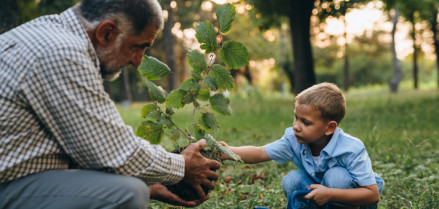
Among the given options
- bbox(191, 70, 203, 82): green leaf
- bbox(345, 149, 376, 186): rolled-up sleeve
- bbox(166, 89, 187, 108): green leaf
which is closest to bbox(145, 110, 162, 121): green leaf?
bbox(166, 89, 187, 108): green leaf

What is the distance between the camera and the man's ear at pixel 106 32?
6.14 ft

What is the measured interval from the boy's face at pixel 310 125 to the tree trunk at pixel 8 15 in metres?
4.24

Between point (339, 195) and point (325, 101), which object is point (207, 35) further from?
point (339, 195)

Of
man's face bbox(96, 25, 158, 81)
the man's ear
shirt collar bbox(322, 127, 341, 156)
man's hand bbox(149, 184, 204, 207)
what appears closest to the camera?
the man's ear

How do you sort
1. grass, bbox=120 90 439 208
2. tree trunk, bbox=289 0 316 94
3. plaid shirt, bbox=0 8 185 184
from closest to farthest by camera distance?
plaid shirt, bbox=0 8 185 184
grass, bbox=120 90 439 208
tree trunk, bbox=289 0 316 94

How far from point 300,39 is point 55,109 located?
10549mm

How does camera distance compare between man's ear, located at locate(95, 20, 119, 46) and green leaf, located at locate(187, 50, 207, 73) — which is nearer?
man's ear, located at locate(95, 20, 119, 46)

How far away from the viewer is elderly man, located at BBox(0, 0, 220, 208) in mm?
1645

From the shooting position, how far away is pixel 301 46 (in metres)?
11.5

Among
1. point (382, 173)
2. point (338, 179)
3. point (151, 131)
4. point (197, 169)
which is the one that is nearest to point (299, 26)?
point (382, 173)

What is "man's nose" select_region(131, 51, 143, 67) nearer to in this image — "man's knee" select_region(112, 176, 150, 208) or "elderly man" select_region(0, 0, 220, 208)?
"elderly man" select_region(0, 0, 220, 208)

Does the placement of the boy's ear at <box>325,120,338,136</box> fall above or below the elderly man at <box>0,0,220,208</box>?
below

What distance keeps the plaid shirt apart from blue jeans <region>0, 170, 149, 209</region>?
0.16ft

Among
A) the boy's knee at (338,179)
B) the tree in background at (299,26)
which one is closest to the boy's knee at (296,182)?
the boy's knee at (338,179)
